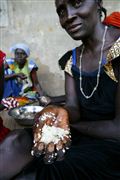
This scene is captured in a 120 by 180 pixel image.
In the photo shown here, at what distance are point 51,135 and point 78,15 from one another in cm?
58

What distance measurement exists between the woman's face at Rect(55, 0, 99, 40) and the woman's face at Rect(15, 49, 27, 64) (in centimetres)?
275

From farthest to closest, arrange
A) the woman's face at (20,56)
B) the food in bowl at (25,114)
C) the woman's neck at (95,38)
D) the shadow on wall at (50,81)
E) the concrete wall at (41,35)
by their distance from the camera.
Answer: the shadow on wall at (50,81), the concrete wall at (41,35), the woman's face at (20,56), the food in bowl at (25,114), the woman's neck at (95,38)

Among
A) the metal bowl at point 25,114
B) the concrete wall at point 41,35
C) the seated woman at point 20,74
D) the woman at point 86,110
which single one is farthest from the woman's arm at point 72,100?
the concrete wall at point 41,35

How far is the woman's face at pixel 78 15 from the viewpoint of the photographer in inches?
57.7

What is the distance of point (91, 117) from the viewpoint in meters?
1.60

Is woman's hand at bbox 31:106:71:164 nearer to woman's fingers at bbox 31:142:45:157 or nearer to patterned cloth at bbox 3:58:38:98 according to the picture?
woman's fingers at bbox 31:142:45:157

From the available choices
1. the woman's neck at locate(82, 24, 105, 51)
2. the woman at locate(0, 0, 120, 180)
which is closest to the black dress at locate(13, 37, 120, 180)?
the woman at locate(0, 0, 120, 180)

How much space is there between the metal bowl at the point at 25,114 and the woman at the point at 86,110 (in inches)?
21.7

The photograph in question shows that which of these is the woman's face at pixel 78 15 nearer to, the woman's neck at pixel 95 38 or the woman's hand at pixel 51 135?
the woman's neck at pixel 95 38

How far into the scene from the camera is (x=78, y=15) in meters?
1.47

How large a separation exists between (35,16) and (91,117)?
3144mm

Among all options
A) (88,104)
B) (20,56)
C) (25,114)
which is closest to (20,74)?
(20,56)

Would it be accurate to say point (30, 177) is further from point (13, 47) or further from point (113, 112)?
point (13, 47)

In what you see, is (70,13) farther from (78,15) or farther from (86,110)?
(86,110)
